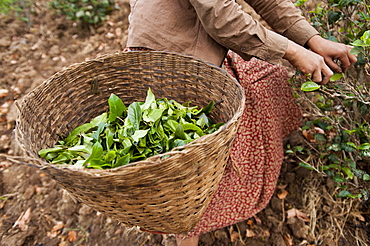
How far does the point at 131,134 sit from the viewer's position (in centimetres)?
111

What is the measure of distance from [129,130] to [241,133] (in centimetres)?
57

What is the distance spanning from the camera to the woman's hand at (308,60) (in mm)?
1209

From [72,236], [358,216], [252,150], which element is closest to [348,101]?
[252,150]

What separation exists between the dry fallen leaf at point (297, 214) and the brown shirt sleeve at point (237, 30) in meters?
0.97

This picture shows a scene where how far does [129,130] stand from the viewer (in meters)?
1.13

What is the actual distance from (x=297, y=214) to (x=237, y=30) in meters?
1.18

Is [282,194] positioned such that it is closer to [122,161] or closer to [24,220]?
[122,161]

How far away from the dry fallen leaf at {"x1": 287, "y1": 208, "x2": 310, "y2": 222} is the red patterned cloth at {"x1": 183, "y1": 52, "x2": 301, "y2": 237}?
29 cm

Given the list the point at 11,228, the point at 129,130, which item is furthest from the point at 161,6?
the point at 11,228

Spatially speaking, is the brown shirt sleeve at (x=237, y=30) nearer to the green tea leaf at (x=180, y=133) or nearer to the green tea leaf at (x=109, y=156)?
the green tea leaf at (x=180, y=133)

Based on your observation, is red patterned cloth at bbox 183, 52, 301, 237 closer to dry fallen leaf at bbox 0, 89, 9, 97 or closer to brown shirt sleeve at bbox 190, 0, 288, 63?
brown shirt sleeve at bbox 190, 0, 288, 63

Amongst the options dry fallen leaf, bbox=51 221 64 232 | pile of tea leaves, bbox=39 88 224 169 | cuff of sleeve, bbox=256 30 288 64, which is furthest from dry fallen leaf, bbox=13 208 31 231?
cuff of sleeve, bbox=256 30 288 64

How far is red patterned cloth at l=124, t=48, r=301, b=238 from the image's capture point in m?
1.38

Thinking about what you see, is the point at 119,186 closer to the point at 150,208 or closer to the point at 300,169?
the point at 150,208
